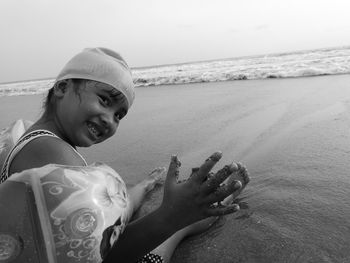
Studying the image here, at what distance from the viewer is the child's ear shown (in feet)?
6.48

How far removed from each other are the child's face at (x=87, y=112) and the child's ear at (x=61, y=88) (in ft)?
0.06

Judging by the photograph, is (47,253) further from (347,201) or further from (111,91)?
(347,201)

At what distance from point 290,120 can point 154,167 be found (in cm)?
229

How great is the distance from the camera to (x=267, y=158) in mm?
3436

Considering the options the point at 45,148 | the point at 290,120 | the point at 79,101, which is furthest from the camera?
the point at 290,120

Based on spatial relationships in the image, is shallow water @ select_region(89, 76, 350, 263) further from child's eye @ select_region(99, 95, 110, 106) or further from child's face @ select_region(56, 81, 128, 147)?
child's eye @ select_region(99, 95, 110, 106)

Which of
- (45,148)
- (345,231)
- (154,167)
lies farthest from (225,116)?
(45,148)

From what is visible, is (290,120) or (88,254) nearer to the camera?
(88,254)

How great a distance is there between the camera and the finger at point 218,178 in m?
1.34

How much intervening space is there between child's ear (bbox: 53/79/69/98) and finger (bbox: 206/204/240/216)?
113cm

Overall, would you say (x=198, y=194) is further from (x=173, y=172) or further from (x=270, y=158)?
(x=270, y=158)

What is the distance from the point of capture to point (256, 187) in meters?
2.85

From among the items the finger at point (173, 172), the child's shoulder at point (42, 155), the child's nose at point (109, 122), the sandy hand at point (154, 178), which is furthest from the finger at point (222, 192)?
the sandy hand at point (154, 178)

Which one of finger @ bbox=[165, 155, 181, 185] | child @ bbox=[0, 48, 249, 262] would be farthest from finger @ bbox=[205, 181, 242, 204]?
finger @ bbox=[165, 155, 181, 185]
